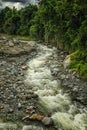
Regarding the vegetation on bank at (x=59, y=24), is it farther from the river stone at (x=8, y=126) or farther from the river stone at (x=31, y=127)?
the river stone at (x=8, y=126)

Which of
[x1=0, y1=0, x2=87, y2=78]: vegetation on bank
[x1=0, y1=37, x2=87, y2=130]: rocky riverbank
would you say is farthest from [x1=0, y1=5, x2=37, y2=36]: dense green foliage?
[x1=0, y1=37, x2=87, y2=130]: rocky riverbank

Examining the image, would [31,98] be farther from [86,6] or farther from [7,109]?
[86,6]

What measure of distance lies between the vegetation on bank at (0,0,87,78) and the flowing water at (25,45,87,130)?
11.9 feet

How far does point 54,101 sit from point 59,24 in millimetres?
25271

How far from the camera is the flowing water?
1755 centimetres

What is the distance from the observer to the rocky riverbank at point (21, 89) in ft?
58.7

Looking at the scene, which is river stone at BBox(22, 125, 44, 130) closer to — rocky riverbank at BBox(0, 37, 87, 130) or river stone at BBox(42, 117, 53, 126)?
rocky riverbank at BBox(0, 37, 87, 130)

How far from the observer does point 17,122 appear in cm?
1719

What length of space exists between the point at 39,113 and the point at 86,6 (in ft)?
56.2

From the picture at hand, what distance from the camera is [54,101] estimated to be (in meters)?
20.7

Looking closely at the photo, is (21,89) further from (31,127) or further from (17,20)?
(17,20)

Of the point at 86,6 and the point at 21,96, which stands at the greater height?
the point at 86,6

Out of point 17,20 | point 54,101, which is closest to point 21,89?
point 54,101

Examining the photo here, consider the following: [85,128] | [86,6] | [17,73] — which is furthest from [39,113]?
[86,6]
